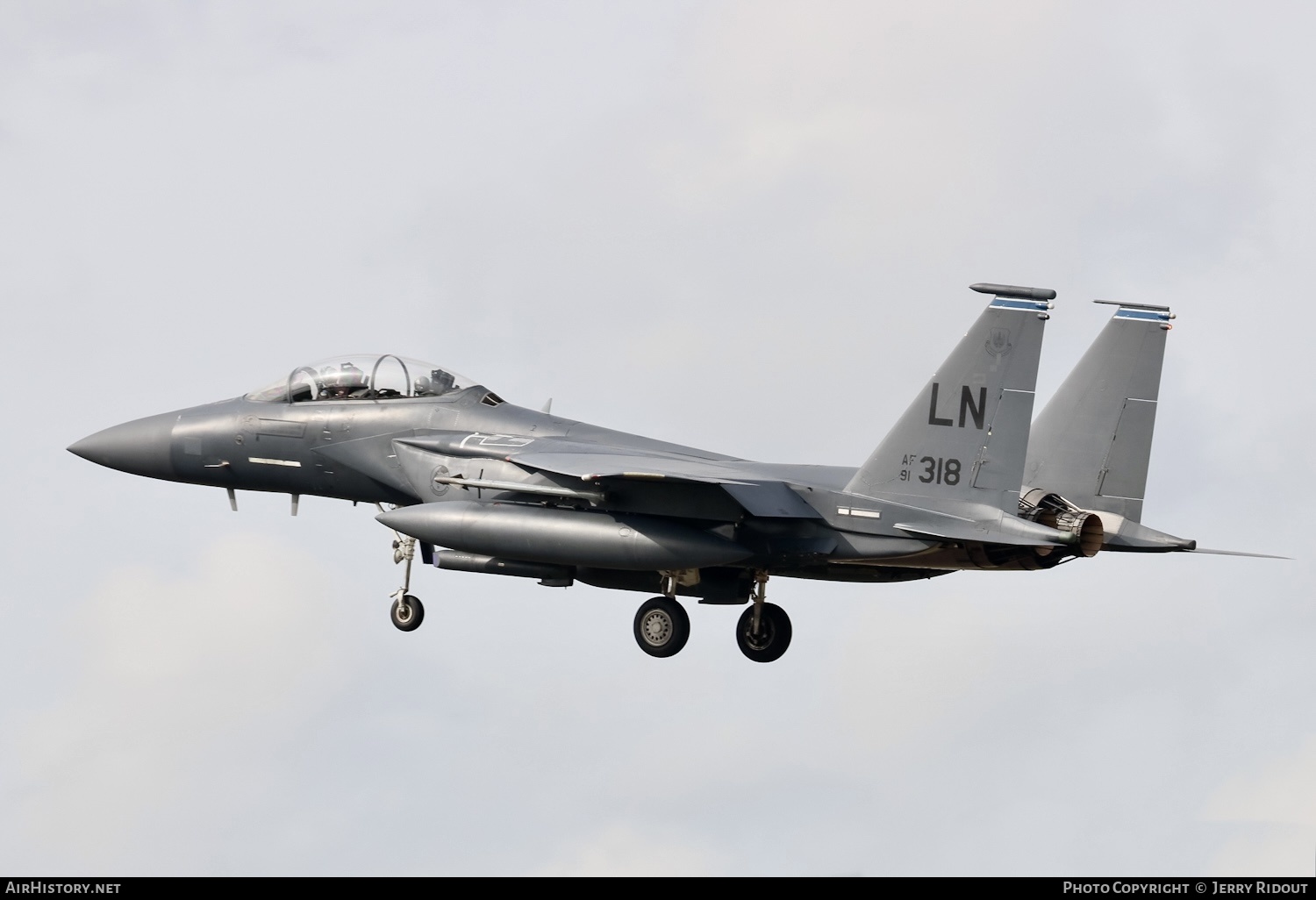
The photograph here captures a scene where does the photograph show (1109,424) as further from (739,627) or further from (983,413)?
(739,627)

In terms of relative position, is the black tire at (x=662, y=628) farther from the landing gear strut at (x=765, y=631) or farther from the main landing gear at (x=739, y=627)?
the landing gear strut at (x=765, y=631)

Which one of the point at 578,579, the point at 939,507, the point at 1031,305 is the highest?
the point at 1031,305

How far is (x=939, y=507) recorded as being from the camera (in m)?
19.7

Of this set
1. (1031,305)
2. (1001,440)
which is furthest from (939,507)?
(1031,305)

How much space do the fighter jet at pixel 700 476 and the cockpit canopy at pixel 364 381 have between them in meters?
0.03

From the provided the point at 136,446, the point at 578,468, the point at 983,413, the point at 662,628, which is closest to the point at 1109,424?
the point at 983,413

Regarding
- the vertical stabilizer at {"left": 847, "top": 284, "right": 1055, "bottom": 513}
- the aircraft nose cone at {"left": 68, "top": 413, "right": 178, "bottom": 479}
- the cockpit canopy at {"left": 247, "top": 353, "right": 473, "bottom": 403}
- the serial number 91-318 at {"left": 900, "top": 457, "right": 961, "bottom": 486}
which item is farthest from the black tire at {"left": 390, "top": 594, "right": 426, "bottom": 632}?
the serial number 91-318 at {"left": 900, "top": 457, "right": 961, "bottom": 486}

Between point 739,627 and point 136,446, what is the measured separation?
8.03 meters

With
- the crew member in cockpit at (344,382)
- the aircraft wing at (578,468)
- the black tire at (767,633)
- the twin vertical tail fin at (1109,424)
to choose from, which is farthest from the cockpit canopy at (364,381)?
the twin vertical tail fin at (1109,424)

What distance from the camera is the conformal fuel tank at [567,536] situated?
20.4 m

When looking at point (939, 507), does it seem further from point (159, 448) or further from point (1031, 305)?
point (159, 448)

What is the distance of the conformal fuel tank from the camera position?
803 inches

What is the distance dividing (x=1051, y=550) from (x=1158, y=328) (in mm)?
3688

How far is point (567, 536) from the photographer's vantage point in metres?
20.6
